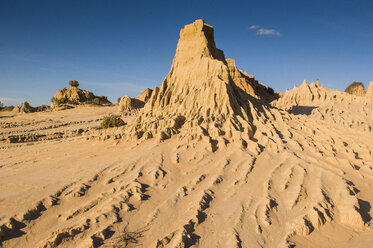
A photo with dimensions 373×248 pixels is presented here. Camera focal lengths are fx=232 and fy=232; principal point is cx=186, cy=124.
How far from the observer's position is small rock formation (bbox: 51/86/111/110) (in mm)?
47844

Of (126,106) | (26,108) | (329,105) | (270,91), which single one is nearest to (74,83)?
(26,108)

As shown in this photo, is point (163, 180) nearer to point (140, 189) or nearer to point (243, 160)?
point (140, 189)

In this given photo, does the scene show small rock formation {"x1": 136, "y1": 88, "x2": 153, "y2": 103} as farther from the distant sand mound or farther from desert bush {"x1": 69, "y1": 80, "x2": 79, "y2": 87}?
the distant sand mound

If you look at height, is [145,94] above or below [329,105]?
above

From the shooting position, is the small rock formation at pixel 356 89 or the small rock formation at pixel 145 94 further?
the small rock formation at pixel 145 94

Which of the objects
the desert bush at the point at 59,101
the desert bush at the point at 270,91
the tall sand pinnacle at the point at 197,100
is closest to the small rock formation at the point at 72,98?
the desert bush at the point at 59,101

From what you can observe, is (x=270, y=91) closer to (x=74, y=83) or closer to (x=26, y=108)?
(x=74, y=83)

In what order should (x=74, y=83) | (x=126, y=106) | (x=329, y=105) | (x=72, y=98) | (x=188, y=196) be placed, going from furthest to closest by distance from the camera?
(x=74, y=83)
(x=72, y=98)
(x=126, y=106)
(x=329, y=105)
(x=188, y=196)

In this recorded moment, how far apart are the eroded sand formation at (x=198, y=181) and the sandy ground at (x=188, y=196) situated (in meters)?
0.03

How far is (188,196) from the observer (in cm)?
660

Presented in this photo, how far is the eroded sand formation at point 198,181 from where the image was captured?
5.20 m

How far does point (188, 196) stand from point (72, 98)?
51.5 metres

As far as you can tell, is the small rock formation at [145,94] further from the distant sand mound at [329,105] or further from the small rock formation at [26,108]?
the distant sand mound at [329,105]

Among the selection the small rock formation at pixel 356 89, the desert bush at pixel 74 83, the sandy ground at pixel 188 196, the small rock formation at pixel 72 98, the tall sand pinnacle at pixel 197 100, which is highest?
the desert bush at pixel 74 83
